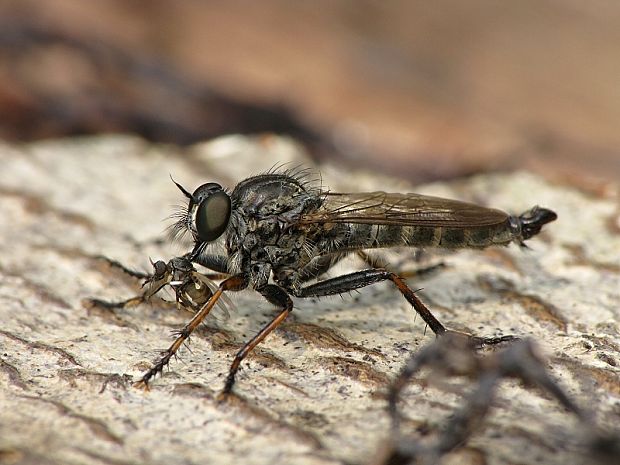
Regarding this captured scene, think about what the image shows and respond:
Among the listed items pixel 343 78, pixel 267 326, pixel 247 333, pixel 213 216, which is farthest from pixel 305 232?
pixel 343 78

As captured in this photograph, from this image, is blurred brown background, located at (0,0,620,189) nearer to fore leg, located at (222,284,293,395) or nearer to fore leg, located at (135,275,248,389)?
fore leg, located at (222,284,293,395)

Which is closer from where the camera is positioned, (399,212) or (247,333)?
(247,333)

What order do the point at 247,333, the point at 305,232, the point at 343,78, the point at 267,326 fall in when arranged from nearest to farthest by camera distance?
the point at 267,326, the point at 247,333, the point at 305,232, the point at 343,78

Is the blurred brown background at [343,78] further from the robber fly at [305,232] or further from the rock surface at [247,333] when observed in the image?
the robber fly at [305,232]

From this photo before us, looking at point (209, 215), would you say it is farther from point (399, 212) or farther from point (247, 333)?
point (399, 212)

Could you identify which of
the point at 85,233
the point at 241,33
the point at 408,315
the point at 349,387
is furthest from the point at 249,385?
the point at 241,33

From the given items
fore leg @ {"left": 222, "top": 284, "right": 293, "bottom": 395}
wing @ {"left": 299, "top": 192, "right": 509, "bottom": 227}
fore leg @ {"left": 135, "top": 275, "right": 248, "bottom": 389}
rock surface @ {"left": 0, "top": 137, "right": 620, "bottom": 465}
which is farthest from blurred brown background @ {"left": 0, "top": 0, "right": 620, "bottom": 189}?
fore leg @ {"left": 135, "top": 275, "right": 248, "bottom": 389}

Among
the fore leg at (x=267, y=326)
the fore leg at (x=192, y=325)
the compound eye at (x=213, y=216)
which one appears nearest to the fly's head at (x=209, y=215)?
the compound eye at (x=213, y=216)
